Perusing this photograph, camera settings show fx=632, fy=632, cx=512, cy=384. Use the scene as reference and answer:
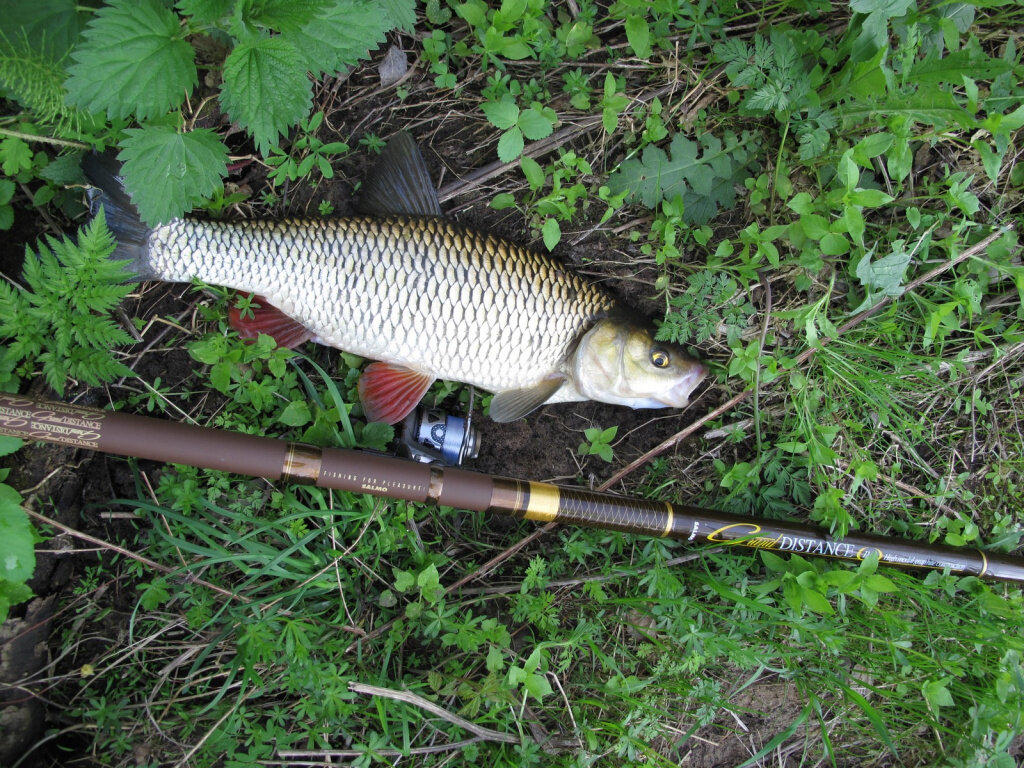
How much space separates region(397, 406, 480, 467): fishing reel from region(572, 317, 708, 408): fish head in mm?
523

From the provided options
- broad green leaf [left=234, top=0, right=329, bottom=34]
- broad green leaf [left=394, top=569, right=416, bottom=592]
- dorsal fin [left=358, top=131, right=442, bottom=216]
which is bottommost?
broad green leaf [left=394, top=569, right=416, bottom=592]

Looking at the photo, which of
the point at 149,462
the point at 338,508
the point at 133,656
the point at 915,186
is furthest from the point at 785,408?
the point at 133,656

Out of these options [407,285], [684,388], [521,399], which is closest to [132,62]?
[407,285]

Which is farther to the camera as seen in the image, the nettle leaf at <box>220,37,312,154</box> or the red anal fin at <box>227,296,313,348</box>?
the red anal fin at <box>227,296,313,348</box>

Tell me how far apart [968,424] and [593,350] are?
1.95 metres

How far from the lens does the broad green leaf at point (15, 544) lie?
2006 millimetres

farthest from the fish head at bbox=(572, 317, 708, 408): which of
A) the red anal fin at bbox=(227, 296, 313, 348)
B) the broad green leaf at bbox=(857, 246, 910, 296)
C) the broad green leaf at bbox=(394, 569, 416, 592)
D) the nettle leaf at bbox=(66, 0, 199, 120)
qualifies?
the nettle leaf at bbox=(66, 0, 199, 120)

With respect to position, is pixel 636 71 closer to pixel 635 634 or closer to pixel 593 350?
pixel 593 350

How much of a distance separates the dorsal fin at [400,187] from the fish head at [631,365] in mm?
878

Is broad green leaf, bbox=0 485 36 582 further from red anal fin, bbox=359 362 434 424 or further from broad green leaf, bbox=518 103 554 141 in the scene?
broad green leaf, bbox=518 103 554 141

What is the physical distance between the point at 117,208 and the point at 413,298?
44.9 inches

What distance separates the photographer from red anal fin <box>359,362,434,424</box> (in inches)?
104

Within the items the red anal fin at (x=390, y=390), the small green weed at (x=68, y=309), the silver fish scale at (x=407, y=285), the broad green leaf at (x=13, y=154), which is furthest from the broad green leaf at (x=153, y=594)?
the broad green leaf at (x=13, y=154)

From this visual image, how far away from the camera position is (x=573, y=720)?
2580 mm
